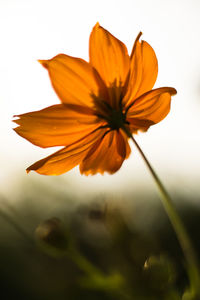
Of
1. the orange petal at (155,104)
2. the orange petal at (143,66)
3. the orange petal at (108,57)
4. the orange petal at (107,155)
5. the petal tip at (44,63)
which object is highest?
the petal tip at (44,63)

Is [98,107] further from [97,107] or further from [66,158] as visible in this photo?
[66,158]

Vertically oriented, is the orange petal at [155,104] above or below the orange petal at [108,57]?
below

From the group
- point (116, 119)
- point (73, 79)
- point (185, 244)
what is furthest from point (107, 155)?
point (185, 244)

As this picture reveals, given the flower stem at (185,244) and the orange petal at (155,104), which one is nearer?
the flower stem at (185,244)

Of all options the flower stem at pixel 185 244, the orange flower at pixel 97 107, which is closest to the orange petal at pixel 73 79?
the orange flower at pixel 97 107

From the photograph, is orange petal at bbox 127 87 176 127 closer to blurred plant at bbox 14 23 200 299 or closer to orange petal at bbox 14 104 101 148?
blurred plant at bbox 14 23 200 299

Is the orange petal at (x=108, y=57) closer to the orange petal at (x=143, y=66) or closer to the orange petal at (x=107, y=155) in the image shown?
the orange petal at (x=143, y=66)

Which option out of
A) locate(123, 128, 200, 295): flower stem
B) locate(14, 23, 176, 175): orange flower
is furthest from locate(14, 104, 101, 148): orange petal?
locate(123, 128, 200, 295): flower stem

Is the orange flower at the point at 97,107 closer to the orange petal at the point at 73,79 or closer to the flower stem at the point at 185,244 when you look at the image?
Answer: the orange petal at the point at 73,79
